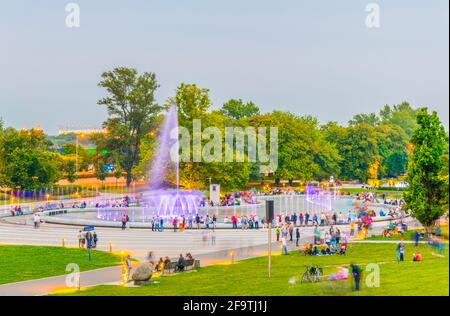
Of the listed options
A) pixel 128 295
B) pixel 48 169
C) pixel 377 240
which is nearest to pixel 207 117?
pixel 48 169

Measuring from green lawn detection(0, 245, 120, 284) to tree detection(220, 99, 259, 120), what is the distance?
11068cm

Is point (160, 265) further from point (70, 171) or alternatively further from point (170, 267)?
point (70, 171)

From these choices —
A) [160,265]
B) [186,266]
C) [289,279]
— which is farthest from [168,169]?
[289,279]

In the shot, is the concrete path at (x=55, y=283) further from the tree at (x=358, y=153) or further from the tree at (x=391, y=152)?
the tree at (x=391, y=152)

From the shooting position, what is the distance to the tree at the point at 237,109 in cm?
15150

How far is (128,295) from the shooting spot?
25656 millimetres

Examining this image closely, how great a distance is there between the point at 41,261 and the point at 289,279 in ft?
48.2

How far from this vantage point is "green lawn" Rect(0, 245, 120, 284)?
33.1 m

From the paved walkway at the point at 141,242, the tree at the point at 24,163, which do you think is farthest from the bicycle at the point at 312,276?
the tree at the point at 24,163

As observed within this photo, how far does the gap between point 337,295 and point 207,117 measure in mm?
65352

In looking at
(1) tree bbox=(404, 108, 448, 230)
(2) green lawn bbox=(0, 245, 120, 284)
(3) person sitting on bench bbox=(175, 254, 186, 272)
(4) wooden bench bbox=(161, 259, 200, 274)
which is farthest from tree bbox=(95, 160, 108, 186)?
(3) person sitting on bench bbox=(175, 254, 186, 272)

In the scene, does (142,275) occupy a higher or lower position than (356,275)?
lower

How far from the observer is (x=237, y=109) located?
15162cm
